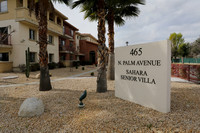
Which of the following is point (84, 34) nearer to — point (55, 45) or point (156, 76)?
point (55, 45)

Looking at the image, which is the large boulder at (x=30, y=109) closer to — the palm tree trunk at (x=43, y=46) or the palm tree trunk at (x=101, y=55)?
the palm tree trunk at (x=43, y=46)

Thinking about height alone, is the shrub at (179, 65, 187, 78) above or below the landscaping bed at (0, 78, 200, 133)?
above

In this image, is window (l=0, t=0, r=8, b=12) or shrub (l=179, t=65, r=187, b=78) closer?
shrub (l=179, t=65, r=187, b=78)

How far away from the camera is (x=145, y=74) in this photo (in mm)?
3484

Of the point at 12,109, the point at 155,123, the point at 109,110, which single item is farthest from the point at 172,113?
the point at 12,109

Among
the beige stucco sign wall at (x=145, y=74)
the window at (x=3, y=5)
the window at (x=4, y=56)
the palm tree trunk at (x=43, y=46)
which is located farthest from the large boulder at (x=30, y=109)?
the window at (x=3, y=5)

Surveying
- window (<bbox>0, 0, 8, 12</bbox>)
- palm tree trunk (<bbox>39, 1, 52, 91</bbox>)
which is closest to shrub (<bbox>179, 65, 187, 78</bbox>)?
palm tree trunk (<bbox>39, 1, 52, 91</bbox>)

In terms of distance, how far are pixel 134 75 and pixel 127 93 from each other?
76 cm

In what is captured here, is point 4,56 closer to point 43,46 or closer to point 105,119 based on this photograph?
point 43,46

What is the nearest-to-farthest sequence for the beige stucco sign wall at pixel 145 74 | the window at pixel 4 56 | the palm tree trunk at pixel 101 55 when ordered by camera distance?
the beige stucco sign wall at pixel 145 74
the palm tree trunk at pixel 101 55
the window at pixel 4 56

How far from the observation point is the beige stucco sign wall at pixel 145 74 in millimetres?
3053

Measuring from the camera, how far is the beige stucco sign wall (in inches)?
120

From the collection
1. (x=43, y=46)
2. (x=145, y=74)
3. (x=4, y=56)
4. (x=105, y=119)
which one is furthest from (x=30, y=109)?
(x=4, y=56)

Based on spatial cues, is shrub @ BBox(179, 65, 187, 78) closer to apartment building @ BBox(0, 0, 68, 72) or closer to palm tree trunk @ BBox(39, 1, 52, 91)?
palm tree trunk @ BBox(39, 1, 52, 91)
